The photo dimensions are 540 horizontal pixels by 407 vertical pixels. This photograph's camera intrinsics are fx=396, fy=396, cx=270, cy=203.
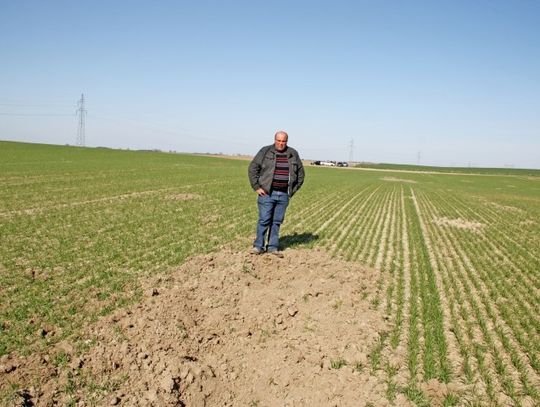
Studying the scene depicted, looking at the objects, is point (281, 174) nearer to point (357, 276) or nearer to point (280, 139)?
point (280, 139)

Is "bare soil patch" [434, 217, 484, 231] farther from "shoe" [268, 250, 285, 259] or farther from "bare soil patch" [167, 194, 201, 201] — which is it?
"bare soil patch" [167, 194, 201, 201]

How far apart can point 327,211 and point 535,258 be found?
29.9ft

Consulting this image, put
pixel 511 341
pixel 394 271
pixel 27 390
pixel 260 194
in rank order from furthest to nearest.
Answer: pixel 394 271 → pixel 260 194 → pixel 511 341 → pixel 27 390

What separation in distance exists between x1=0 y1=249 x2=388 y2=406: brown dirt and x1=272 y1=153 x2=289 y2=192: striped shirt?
2.11 meters

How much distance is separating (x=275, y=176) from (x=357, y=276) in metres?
2.78

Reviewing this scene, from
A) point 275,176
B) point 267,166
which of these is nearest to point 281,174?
point 275,176

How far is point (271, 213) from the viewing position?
9016 millimetres

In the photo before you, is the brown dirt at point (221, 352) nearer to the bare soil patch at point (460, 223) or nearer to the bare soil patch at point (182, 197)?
the bare soil patch at point (460, 223)

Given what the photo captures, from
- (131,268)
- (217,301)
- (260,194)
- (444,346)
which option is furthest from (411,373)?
(131,268)

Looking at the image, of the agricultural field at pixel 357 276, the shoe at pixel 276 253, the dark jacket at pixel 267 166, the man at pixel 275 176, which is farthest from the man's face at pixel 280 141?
the agricultural field at pixel 357 276

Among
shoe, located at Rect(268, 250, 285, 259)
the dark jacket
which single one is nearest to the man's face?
the dark jacket

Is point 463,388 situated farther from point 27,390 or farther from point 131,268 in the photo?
point 131,268

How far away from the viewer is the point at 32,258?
8516mm

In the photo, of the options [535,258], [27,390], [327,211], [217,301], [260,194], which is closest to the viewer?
[27,390]
